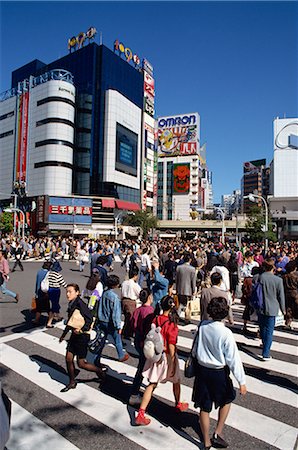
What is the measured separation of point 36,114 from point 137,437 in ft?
225

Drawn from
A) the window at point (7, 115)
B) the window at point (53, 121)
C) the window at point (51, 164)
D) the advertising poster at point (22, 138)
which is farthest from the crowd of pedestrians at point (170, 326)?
the window at point (7, 115)

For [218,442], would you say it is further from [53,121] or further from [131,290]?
[53,121]

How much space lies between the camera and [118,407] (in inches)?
165

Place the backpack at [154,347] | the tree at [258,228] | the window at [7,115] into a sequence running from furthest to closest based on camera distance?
1. the window at [7,115]
2. the tree at [258,228]
3. the backpack at [154,347]

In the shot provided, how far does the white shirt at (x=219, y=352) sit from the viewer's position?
322cm

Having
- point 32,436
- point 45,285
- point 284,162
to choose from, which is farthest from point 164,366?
point 284,162

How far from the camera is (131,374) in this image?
5.25m

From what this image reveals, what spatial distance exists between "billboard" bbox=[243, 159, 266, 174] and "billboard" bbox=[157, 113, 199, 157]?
51.8 metres

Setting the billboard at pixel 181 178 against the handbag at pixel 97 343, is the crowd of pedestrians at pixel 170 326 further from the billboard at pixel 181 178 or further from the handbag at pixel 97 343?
the billboard at pixel 181 178

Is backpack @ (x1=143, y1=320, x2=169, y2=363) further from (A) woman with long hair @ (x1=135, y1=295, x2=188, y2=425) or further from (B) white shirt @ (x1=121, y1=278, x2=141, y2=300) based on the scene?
(B) white shirt @ (x1=121, y1=278, x2=141, y2=300)

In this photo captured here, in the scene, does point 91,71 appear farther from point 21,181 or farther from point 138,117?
point 21,181

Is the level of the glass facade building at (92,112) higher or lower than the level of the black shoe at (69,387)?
higher

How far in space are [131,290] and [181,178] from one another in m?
111

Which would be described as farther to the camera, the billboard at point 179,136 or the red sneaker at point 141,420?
the billboard at point 179,136
